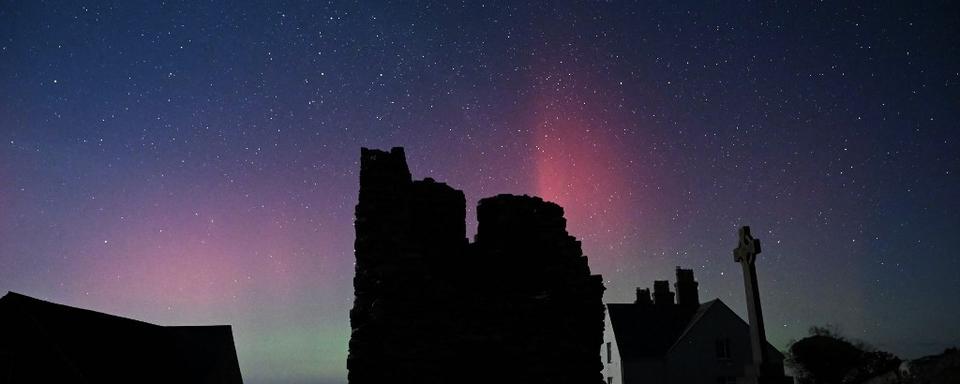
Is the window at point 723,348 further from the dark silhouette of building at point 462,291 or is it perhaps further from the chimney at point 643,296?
the dark silhouette of building at point 462,291

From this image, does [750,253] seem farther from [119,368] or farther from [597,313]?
[119,368]

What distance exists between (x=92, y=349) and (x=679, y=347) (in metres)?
30.1

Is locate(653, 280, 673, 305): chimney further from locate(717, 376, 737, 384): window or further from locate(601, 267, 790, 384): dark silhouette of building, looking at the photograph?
locate(717, 376, 737, 384): window

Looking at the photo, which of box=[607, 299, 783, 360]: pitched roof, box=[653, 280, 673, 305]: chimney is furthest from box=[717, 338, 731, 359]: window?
box=[653, 280, 673, 305]: chimney

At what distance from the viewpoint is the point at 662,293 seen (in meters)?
42.8

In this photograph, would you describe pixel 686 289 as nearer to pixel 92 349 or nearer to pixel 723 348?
pixel 723 348

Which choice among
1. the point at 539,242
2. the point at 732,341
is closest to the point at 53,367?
the point at 539,242

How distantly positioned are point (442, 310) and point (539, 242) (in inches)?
133

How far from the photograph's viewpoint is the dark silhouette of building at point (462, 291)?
1262cm

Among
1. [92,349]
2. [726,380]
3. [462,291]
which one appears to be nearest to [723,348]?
[726,380]

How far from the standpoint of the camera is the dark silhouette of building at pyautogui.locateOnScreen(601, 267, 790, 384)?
124ft

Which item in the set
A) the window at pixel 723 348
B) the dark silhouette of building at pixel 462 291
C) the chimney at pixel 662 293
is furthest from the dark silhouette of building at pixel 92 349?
the window at pixel 723 348

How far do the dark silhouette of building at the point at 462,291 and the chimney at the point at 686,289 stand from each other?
96.9 ft

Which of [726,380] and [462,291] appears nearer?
[462,291]
